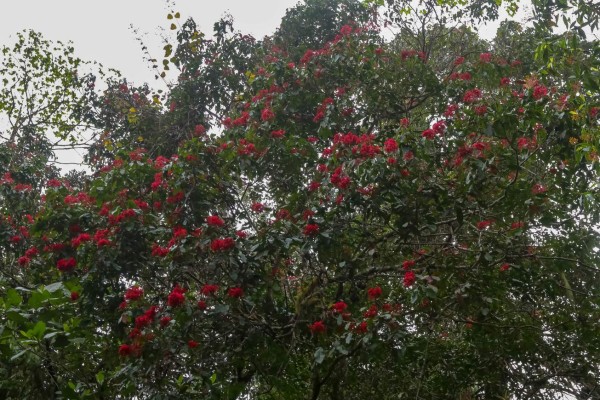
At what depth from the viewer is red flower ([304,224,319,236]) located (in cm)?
488

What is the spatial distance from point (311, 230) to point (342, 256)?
0.79 metres

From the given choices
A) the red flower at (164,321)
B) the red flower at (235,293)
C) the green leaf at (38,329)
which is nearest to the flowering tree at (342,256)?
the red flower at (164,321)

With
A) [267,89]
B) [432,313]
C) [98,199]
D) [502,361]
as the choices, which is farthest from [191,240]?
[502,361]

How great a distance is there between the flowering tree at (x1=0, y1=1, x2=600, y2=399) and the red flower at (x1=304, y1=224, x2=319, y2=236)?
0.06 metres

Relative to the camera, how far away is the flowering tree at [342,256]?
4625 mm

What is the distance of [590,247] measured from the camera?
18.8 ft

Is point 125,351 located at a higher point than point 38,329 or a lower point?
higher

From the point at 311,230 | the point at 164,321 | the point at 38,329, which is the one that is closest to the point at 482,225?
the point at 311,230

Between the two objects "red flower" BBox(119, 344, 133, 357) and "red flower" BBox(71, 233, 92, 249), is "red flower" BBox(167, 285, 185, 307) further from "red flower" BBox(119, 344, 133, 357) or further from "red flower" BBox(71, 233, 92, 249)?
"red flower" BBox(71, 233, 92, 249)

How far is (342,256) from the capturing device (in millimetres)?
5559

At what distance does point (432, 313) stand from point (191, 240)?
2.30 m

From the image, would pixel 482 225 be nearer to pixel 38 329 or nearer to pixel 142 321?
pixel 142 321

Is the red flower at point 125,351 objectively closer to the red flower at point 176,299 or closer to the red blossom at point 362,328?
the red flower at point 176,299

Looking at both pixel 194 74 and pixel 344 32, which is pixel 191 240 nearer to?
pixel 344 32
